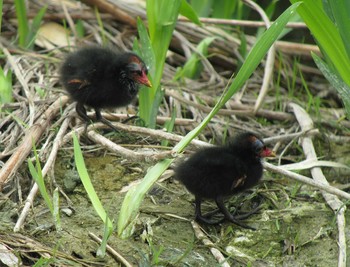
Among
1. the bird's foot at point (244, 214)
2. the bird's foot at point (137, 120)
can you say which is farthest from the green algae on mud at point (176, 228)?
the bird's foot at point (137, 120)

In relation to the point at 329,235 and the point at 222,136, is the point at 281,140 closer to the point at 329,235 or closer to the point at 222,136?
the point at 222,136

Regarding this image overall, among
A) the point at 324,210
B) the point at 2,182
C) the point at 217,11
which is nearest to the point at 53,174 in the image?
the point at 2,182

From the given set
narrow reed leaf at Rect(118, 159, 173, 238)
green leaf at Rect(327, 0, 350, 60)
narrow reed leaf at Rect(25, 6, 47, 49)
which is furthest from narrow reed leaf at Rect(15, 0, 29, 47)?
green leaf at Rect(327, 0, 350, 60)

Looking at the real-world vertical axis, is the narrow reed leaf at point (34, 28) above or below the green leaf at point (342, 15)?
below

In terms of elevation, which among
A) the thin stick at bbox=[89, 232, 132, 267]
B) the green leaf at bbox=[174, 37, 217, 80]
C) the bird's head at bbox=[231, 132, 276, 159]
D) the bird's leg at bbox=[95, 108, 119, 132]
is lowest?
the green leaf at bbox=[174, 37, 217, 80]

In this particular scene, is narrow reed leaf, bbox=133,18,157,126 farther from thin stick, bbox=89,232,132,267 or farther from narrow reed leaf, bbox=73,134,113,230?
thin stick, bbox=89,232,132,267

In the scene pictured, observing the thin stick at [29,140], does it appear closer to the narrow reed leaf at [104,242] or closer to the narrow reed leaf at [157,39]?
the narrow reed leaf at [157,39]

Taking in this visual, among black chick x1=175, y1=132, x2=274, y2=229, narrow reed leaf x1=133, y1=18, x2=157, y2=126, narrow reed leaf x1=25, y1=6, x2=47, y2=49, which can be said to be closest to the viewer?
black chick x1=175, y1=132, x2=274, y2=229

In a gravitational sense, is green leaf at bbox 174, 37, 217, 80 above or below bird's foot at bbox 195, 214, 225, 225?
below
